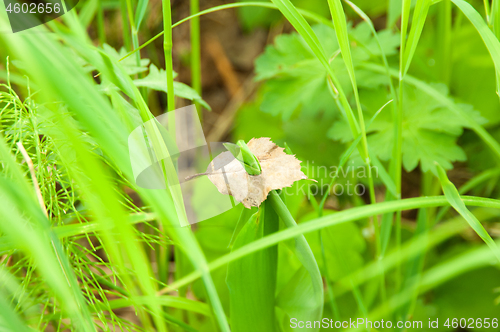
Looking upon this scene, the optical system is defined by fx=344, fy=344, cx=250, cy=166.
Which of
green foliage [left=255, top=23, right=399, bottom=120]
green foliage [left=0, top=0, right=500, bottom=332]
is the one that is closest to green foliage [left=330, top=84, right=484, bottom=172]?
green foliage [left=0, top=0, right=500, bottom=332]

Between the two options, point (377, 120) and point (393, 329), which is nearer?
point (393, 329)

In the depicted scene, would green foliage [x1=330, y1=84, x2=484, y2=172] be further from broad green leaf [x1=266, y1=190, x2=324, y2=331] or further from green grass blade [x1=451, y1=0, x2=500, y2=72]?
broad green leaf [x1=266, y1=190, x2=324, y2=331]

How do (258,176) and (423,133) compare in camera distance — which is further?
(423,133)

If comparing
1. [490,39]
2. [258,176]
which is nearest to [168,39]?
[258,176]

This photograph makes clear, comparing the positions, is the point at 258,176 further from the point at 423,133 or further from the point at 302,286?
the point at 423,133

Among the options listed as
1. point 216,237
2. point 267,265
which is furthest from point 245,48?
point 267,265

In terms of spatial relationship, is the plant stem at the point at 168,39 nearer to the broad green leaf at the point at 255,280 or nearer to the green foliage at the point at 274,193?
the green foliage at the point at 274,193

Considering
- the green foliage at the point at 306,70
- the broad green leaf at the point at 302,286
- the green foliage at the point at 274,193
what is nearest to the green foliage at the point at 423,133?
the green foliage at the point at 274,193

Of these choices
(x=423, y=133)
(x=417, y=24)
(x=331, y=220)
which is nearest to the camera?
(x=331, y=220)

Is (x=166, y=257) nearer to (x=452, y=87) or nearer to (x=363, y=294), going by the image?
(x=363, y=294)
